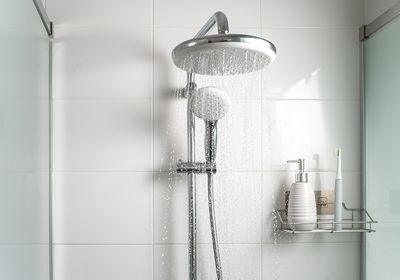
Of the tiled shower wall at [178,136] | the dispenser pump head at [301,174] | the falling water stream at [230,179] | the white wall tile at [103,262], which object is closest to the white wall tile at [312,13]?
the tiled shower wall at [178,136]

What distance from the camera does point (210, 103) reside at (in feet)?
3.98

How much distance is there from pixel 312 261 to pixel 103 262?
617 mm

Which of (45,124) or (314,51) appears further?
(314,51)

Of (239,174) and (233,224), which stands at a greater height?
(239,174)

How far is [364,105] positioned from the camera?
1416mm

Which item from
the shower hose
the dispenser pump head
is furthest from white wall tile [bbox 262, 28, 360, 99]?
the shower hose

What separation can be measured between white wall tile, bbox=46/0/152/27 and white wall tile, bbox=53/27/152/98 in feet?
0.07

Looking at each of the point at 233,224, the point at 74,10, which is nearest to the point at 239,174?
the point at 233,224

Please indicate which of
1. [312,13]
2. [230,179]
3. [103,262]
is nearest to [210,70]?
[230,179]

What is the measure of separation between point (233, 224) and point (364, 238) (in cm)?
39

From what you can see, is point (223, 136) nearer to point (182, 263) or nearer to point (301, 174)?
point (301, 174)

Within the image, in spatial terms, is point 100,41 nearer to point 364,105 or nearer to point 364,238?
point 364,105

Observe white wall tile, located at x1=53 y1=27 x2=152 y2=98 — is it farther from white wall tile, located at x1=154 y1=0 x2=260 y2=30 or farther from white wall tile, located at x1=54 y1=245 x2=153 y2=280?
white wall tile, located at x1=54 y1=245 x2=153 y2=280

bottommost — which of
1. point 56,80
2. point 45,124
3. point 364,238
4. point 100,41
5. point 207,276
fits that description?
point 207,276
